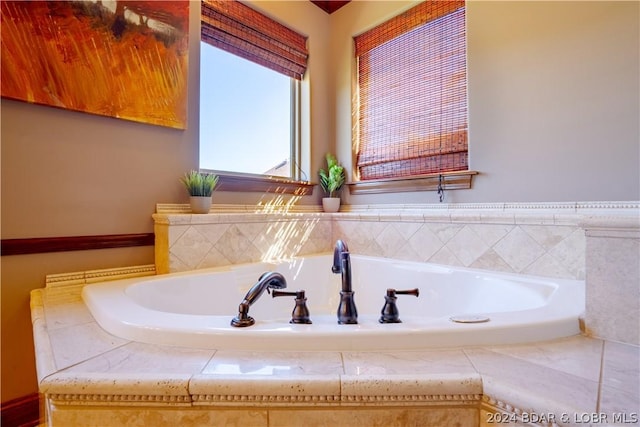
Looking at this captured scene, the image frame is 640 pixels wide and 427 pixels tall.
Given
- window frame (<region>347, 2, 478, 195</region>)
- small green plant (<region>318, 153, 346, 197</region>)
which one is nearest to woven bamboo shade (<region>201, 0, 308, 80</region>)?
window frame (<region>347, 2, 478, 195</region>)

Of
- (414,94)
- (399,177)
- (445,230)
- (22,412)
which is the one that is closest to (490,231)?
(445,230)

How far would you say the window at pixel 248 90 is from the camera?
6.70 ft

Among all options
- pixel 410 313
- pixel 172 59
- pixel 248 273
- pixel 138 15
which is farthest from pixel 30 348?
pixel 410 313

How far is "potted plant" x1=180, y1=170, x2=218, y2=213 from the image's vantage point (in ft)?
5.77

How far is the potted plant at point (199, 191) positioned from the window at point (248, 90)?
0.23 m

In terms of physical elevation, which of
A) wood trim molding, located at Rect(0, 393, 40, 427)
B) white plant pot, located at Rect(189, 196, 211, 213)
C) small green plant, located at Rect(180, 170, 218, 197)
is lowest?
wood trim molding, located at Rect(0, 393, 40, 427)

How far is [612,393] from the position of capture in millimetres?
615

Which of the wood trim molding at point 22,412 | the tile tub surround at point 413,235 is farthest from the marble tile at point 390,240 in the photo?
the wood trim molding at point 22,412

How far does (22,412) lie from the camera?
1.31 metres

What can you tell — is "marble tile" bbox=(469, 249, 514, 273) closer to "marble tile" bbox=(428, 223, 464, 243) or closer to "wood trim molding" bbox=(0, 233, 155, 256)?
"marble tile" bbox=(428, 223, 464, 243)

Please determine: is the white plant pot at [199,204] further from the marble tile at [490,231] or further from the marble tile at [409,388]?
the marble tile at [490,231]

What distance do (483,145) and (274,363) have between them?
5.62 feet

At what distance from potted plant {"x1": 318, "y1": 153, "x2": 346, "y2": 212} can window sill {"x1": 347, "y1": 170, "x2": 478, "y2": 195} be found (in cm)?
10

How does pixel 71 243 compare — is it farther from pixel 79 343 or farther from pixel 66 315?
pixel 79 343
